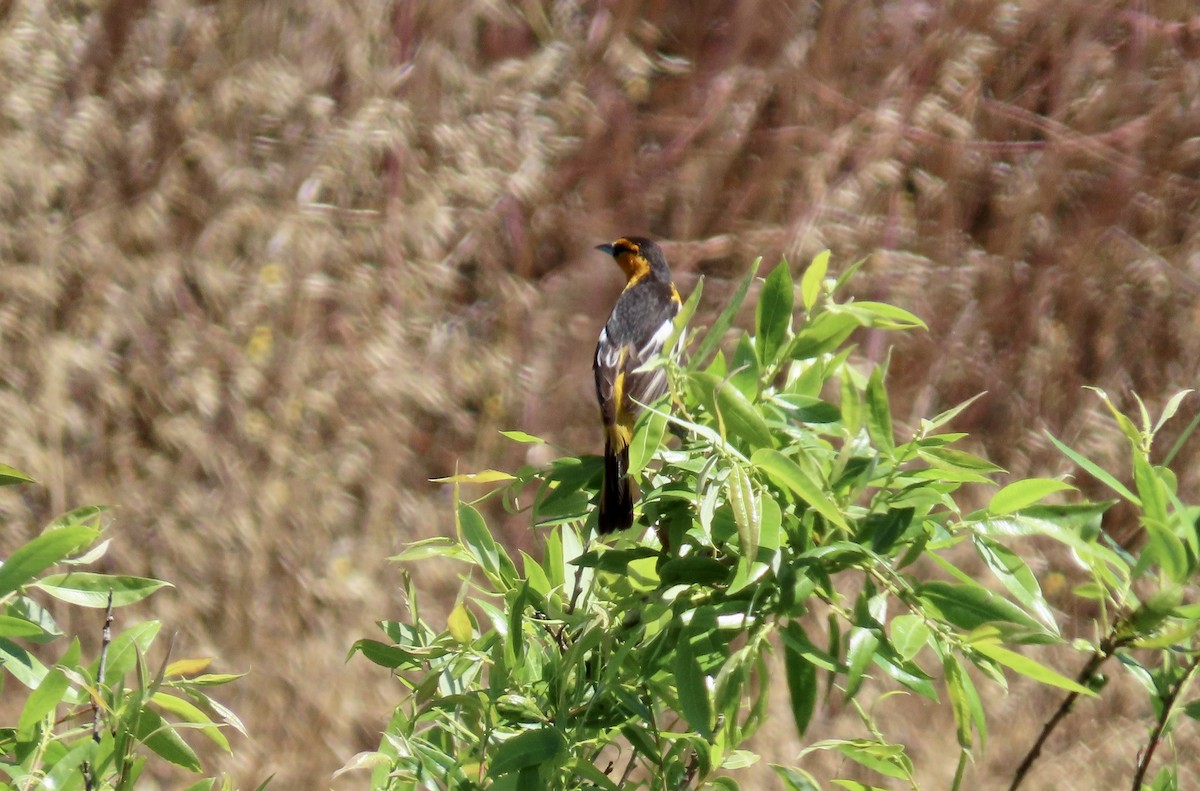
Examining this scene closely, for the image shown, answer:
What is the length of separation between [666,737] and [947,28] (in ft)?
15.5

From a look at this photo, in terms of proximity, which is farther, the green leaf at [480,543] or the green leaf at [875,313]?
the green leaf at [480,543]

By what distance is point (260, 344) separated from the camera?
17.0 feet

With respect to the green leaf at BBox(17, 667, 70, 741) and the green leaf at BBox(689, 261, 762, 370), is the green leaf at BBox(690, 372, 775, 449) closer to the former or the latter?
the green leaf at BBox(689, 261, 762, 370)

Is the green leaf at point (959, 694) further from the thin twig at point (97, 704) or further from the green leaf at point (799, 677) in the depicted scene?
the thin twig at point (97, 704)

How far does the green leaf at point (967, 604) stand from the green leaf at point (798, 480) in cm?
11

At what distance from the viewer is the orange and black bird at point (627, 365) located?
1539 millimetres

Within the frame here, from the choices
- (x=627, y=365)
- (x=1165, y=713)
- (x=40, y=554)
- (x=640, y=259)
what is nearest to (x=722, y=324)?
(x=1165, y=713)

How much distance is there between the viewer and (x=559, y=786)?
128 cm

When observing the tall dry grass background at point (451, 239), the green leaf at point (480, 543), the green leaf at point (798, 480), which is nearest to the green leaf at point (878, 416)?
the green leaf at point (798, 480)

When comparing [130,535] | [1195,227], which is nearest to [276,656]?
[130,535]

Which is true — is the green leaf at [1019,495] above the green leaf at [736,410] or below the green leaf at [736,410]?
below

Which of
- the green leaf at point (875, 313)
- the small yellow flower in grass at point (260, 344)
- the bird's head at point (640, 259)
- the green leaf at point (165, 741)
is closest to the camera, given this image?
the green leaf at point (875, 313)

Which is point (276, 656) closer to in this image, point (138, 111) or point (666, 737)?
point (138, 111)

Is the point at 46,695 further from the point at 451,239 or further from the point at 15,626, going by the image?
the point at 451,239
